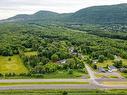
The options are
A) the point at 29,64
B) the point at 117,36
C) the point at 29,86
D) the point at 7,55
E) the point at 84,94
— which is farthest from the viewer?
the point at 117,36

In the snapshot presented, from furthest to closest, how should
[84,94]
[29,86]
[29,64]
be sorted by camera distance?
[29,64] → [29,86] → [84,94]

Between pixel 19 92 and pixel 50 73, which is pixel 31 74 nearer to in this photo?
pixel 50 73

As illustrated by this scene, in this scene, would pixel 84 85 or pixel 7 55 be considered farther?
pixel 7 55

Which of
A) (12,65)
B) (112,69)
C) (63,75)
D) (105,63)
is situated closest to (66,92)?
(63,75)

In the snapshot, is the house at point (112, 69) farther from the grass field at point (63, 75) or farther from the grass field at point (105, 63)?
the grass field at point (63, 75)

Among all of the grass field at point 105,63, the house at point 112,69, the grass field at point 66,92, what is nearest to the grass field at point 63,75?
the house at point 112,69

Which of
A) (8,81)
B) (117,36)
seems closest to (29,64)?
(8,81)

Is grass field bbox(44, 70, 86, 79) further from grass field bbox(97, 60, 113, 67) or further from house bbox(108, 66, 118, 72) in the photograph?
grass field bbox(97, 60, 113, 67)

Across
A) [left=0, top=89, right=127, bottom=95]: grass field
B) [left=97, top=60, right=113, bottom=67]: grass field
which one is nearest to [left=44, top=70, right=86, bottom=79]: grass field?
[left=0, top=89, right=127, bottom=95]: grass field
